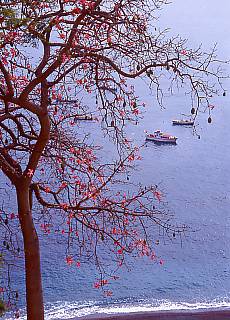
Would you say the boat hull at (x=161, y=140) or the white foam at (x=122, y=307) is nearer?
the white foam at (x=122, y=307)

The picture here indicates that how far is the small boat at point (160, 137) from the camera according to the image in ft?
67.7

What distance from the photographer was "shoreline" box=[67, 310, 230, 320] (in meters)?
11.4

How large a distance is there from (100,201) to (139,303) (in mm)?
8404

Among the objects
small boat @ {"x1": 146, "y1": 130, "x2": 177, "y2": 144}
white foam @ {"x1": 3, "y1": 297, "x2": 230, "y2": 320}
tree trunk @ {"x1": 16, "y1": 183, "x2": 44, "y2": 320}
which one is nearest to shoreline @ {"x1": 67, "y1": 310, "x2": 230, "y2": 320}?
white foam @ {"x1": 3, "y1": 297, "x2": 230, "y2": 320}

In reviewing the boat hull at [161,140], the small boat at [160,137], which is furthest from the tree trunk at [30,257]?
the boat hull at [161,140]

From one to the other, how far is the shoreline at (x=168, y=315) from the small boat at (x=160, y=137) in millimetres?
9556

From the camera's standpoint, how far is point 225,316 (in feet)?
38.1

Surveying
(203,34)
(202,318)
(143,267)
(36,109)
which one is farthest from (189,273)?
(203,34)

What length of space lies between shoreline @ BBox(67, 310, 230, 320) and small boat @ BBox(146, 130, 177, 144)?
9.56m

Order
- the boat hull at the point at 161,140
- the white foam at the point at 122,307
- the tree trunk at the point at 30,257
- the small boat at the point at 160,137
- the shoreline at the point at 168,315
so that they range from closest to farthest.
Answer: the tree trunk at the point at 30,257
the shoreline at the point at 168,315
the white foam at the point at 122,307
the small boat at the point at 160,137
the boat hull at the point at 161,140

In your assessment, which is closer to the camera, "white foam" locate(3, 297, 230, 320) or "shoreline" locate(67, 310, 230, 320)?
"shoreline" locate(67, 310, 230, 320)

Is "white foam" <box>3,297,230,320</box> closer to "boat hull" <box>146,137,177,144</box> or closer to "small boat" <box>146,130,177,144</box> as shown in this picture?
"small boat" <box>146,130,177,144</box>

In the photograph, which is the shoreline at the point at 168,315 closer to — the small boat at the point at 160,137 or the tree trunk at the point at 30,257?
the tree trunk at the point at 30,257

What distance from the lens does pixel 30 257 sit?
3885 mm
